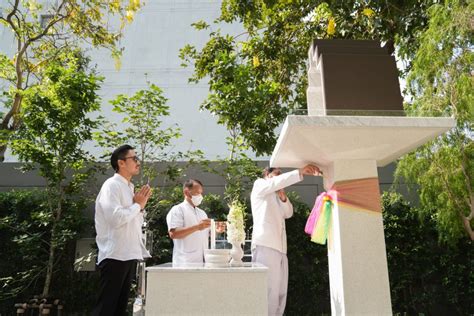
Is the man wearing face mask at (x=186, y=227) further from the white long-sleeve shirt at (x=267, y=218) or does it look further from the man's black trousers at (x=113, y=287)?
the man's black trousers at (x=113, y=287)

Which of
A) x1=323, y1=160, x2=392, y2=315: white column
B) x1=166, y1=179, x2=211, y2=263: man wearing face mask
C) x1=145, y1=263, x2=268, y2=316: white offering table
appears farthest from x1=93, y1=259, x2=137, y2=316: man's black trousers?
x1=323, y1=160, x2=392, y2=315: white column

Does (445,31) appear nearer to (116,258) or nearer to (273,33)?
(273,33)

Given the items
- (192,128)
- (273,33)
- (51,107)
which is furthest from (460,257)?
(192,128)

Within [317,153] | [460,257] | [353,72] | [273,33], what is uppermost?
[273,33]

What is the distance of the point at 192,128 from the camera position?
1026 centimetres

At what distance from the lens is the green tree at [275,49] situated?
4398 mm

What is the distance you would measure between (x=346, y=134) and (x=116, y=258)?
1.57 metres

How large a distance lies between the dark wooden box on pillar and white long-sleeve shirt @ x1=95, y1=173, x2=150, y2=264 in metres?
1.31

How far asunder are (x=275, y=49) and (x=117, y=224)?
11.5 ft

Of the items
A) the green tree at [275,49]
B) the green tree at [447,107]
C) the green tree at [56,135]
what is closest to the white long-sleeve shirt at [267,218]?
the green tree at [447,107]

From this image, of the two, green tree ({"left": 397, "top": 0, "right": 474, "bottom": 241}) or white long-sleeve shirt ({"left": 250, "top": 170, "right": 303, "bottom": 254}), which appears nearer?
white long-sleeve shirt ({"left": 250, "top": 170, "right": 303, "bottom": 254})

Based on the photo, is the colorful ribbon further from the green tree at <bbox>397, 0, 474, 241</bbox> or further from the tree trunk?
the tree trunk

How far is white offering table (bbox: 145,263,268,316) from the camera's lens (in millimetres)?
2018

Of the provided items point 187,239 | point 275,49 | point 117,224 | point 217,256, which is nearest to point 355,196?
point 217,256
